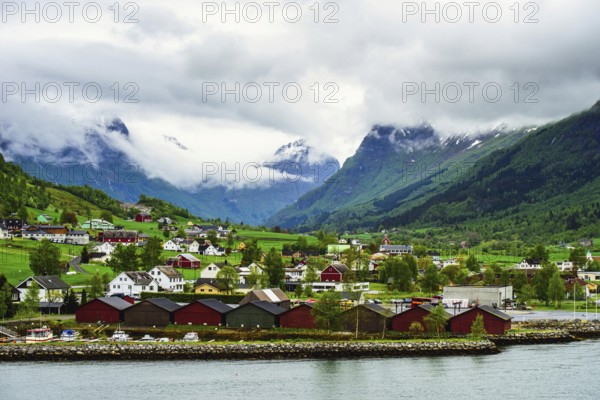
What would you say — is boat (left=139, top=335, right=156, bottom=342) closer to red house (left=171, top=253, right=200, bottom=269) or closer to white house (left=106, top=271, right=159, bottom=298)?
white house (left=106, top=271, right=159, bottom=298)

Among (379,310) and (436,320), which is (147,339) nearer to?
(379,310)

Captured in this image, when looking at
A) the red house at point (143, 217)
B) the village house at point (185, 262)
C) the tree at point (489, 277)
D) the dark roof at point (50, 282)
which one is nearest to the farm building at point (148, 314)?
the dark roof at point (50, 282)

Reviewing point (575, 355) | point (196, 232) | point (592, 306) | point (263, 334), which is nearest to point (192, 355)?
point (263, 334)

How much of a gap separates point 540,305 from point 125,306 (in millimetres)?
53171

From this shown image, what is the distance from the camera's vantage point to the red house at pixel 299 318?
73688 mm

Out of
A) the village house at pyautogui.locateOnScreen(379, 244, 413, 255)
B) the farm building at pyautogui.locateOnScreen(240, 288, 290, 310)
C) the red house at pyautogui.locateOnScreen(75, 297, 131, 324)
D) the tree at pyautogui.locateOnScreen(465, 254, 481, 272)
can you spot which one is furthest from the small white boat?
the village house at pyautogui.locateOnScreen(379, 244, 413, 255)

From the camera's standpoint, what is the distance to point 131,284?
3949 inches

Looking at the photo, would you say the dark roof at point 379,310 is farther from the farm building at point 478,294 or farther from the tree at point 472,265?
the tree at point 472,265

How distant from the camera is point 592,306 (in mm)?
101438

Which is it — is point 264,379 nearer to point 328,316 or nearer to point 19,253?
point 328,316

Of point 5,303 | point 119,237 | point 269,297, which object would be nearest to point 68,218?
point 119,237

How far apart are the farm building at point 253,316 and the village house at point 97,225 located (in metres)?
93.3

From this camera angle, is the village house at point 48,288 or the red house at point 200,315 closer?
the red house at point 200,315

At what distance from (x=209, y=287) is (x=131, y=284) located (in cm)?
925
